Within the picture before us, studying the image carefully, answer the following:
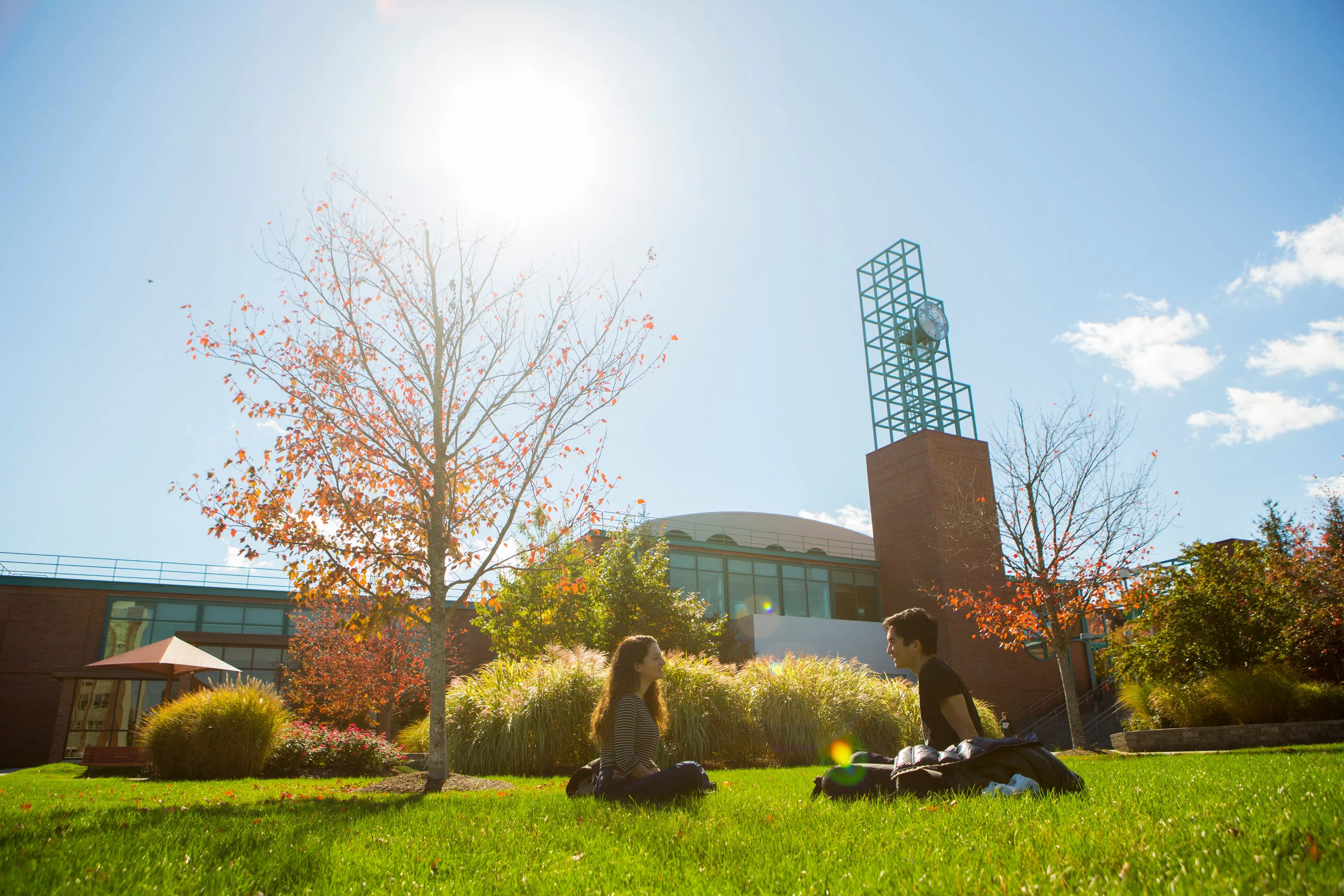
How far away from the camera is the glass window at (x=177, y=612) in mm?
26672

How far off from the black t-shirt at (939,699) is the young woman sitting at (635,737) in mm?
1522

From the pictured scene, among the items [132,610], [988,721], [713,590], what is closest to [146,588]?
[132,610]

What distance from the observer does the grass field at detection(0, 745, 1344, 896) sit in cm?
266

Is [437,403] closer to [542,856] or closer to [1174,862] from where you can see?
[542,856]

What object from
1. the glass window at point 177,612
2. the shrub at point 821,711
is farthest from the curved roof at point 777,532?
the shrub at point 821,711

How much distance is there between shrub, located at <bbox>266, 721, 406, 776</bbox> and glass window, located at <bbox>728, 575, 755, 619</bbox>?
58.9 feet

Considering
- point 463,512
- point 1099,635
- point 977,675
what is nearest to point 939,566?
point 977,675

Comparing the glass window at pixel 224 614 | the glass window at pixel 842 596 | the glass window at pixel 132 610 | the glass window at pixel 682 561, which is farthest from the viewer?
the glass window at pixel 842 596

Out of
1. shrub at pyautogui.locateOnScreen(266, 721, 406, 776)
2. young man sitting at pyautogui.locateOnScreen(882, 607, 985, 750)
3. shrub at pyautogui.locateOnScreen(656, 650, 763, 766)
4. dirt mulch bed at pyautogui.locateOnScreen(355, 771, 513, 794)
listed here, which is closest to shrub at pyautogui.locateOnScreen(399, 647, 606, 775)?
shrub at pyautogui.locateOnScreen(656, 650, 763, 766)

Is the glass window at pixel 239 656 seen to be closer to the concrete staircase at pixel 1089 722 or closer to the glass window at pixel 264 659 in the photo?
the glass window at pixel 264 659

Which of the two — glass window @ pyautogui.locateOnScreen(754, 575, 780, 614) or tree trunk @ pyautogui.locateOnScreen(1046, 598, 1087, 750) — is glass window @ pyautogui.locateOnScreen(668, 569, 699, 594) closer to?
glass window @ pyautogui.locateOnScreen(754, 575, 780, 614)

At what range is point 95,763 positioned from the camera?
50.9 feet

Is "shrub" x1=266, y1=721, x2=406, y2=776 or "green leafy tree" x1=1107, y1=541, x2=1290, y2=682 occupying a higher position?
"green leafy tree" x1=1107, y1=541, x2=1290, y2=682

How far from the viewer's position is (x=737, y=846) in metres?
3.43
